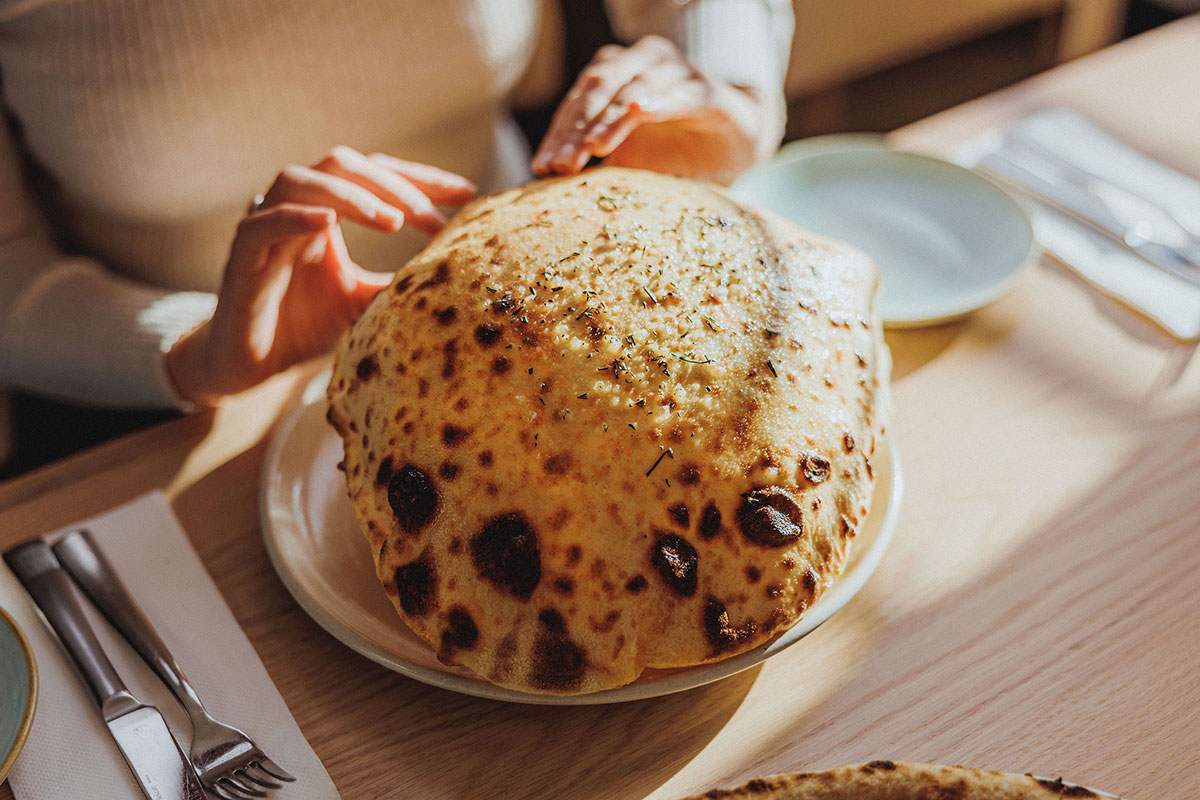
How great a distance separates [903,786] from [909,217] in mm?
675

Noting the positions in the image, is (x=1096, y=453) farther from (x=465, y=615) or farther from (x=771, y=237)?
(x=465, y=615)

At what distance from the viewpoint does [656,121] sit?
36.7 inches

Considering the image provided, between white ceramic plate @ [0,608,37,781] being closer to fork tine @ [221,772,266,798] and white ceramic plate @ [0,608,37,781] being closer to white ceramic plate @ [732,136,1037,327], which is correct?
fork tine @ [221,772,266,798]

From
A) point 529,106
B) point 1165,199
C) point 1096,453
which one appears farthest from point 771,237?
point 529,106

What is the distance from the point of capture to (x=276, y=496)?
0.70 meters

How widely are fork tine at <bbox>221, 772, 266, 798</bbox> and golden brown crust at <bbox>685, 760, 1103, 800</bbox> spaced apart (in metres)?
0.26

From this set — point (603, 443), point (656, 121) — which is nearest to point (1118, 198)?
point (656, 121)

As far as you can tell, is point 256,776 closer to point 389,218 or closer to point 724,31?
point 389,218

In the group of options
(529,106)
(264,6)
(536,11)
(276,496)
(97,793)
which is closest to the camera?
(97,793)

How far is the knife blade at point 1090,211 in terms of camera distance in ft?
3.03

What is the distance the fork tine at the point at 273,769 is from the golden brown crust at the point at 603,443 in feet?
0.40

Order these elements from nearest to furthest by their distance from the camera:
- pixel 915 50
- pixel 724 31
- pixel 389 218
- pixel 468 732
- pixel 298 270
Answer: pixel 468 732, pixel 389 218, pixel 298 270, pixel 724 31, pixel 915 50

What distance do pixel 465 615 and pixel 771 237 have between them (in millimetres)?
376

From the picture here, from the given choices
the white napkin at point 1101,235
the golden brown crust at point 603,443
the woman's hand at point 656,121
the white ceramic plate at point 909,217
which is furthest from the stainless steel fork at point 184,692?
the white napkin at point 1101,235
